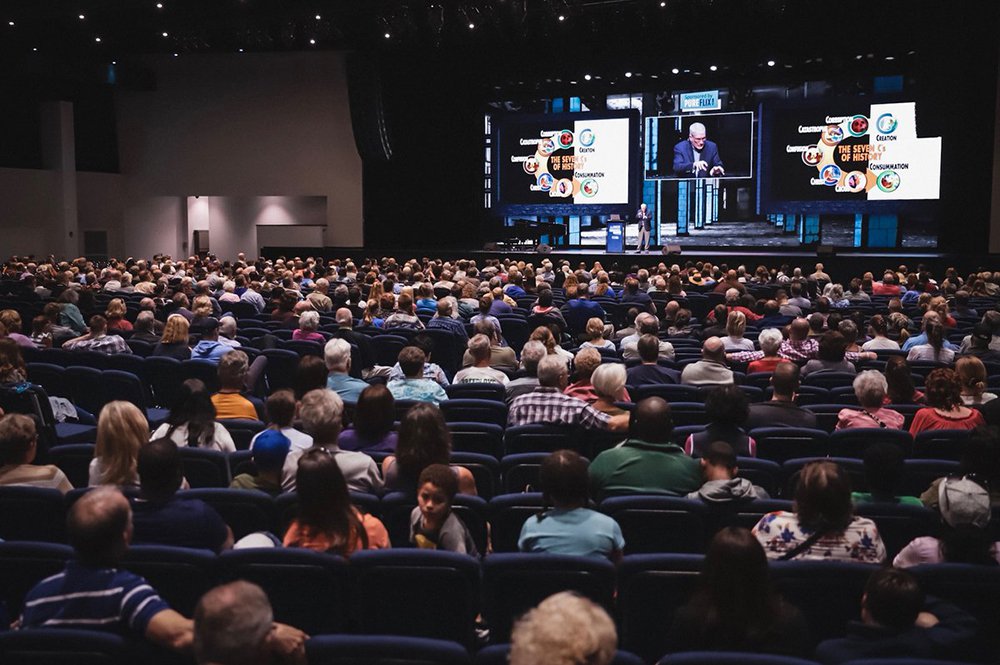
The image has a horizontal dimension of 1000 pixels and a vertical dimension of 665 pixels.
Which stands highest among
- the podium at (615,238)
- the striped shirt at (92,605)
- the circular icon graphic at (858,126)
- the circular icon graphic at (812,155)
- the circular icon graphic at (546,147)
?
the circular icon graphic at (858,126)

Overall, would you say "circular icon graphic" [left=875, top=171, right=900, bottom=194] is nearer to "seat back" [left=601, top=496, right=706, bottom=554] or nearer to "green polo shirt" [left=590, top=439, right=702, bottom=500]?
"green polo shirt" [left=590, top=439, right=702, bottom=500]

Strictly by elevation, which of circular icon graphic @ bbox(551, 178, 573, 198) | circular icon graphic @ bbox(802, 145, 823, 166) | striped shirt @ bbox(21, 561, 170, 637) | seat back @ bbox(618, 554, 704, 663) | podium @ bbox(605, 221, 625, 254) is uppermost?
circular icon graphic @ bbox(802, 145, 823, 166)

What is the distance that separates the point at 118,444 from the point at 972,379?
17.7ft

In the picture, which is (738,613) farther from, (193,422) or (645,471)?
(193,422)

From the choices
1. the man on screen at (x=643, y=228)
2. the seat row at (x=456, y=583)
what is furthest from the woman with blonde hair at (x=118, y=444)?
the man on screen at (x=643, y=228)

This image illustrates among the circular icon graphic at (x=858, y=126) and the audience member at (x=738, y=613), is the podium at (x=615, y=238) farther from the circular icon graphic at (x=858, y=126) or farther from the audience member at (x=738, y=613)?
the audience member at (x=738, y=613)

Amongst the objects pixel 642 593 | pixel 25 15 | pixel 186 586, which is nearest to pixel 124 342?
pixel 186 586

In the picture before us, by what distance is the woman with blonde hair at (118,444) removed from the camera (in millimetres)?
4551

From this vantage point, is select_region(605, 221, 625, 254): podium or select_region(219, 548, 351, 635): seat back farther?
select_region(605, 221, 625, 254): podium

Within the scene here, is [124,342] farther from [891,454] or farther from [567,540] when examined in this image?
[891,454]

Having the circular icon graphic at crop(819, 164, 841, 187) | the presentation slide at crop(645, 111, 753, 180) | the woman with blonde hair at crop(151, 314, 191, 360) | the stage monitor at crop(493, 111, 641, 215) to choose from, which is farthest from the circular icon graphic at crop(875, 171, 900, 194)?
the woman with blonde hair at crop(151, 314, 191, 360)

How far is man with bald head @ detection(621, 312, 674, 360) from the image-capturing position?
8586mm

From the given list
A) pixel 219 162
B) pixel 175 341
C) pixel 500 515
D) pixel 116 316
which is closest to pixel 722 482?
pixel 500 515

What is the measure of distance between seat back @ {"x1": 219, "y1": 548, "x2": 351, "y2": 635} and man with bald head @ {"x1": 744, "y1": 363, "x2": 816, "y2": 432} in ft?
10.9
